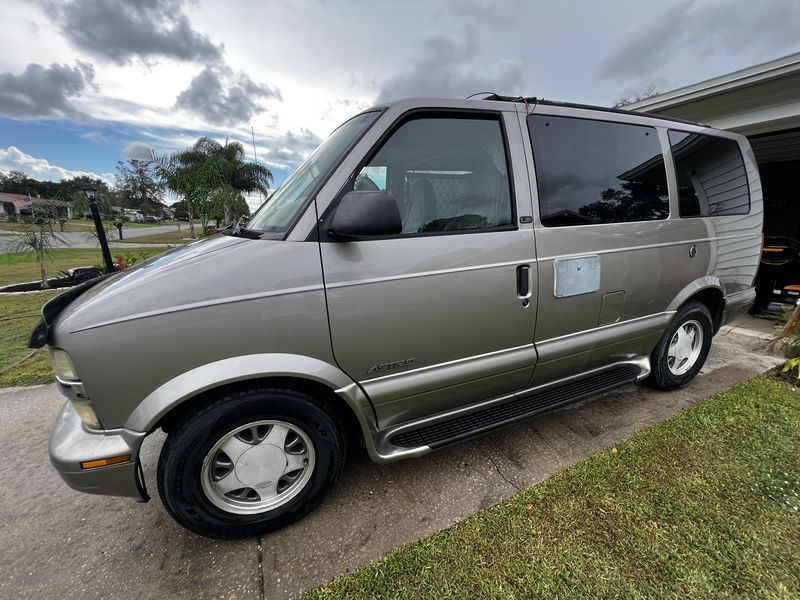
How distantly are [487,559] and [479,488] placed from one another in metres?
0.45

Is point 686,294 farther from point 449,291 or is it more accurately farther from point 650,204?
point 449,291

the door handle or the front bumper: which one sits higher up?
the door handle

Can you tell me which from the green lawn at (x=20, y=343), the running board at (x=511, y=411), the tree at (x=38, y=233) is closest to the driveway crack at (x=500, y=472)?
the running board at (x=511, y=411)

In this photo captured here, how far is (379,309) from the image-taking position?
173 cm

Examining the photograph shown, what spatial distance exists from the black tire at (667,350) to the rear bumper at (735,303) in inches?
6.6

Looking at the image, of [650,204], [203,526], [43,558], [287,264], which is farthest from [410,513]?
[650,204]

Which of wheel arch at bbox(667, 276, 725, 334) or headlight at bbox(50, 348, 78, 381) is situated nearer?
headlight at bbox(50, 348, 78, 381)

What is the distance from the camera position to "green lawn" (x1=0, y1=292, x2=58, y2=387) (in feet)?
11.9

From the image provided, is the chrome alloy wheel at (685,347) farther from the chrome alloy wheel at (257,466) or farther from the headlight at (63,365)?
the headlight at (63,365)

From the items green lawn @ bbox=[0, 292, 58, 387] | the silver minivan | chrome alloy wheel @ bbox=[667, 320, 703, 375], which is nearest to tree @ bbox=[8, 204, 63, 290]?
green lawn @ bbox=[0, 292, 58, 387]

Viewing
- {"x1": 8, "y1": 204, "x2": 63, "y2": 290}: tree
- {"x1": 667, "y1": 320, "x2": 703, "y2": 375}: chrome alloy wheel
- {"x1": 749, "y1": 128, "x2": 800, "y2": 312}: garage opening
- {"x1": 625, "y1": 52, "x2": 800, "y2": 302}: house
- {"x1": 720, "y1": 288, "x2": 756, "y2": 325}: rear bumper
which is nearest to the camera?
{"x1": 667, "y1": 320, "x2": 703, "y2": 375}: chrome alloy wheel

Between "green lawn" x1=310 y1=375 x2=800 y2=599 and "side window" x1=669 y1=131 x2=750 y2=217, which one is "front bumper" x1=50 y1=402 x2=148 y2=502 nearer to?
"green lawn" x1=310 y1=375 x2=800 y2=599

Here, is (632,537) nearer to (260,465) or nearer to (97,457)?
(260,465)

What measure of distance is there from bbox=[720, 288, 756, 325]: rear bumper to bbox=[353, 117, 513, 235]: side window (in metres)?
2.54
